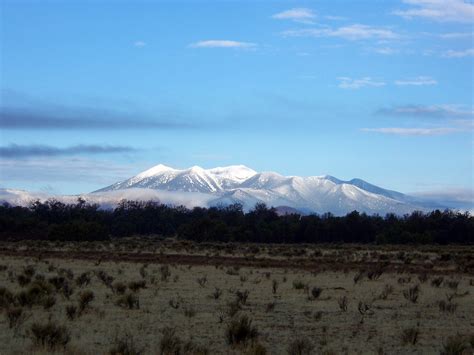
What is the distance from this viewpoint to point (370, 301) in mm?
23531

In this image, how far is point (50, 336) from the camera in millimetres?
14336

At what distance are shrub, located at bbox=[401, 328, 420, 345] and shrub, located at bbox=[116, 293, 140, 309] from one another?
24.0 ft

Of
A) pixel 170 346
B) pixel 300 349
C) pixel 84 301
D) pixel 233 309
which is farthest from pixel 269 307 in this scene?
pixel 170 346

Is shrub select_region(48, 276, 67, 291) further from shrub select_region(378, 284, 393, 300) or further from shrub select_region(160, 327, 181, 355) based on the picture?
shrub select_region(160, 327, 181, 355)

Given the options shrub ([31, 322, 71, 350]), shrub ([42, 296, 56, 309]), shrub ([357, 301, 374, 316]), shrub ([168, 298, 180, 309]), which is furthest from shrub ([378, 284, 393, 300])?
shrub ([31, 322, 71, 350])

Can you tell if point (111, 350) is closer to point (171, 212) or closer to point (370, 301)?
point (370, 301)

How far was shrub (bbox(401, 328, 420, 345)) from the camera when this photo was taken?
15945mm

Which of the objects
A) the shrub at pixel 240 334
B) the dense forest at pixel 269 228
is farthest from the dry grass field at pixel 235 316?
the dense forest at pixel 269 228

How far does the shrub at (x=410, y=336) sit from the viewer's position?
15.9 metres

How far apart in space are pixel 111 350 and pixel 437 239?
89.8 metres

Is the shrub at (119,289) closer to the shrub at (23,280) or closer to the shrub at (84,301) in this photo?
the shrub at (84,301)

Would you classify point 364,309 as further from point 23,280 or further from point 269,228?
point 269,228

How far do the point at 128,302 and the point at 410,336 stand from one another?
25.5ft

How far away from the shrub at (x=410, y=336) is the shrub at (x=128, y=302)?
7317 mm
